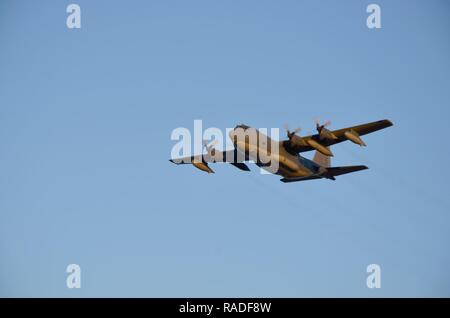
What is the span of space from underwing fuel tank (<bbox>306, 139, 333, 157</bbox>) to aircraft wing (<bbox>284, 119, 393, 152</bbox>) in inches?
26.6

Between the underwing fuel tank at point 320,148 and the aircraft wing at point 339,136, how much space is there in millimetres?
676

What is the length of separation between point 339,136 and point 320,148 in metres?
2.23

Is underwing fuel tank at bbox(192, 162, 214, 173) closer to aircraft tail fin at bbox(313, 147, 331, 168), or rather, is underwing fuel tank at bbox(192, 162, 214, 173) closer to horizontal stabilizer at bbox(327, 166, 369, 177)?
aircraft tail fin at bbox(313, 147, 331, 168)

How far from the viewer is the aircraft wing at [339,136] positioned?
187ft

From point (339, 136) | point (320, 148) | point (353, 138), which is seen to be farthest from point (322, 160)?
point (353, 138)

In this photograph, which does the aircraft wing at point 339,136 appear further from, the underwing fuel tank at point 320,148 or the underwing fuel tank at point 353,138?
the underwing fuel tank at point 353,138

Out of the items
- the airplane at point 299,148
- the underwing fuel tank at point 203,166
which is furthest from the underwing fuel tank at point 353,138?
the underwing fuel tank at point 203,166
